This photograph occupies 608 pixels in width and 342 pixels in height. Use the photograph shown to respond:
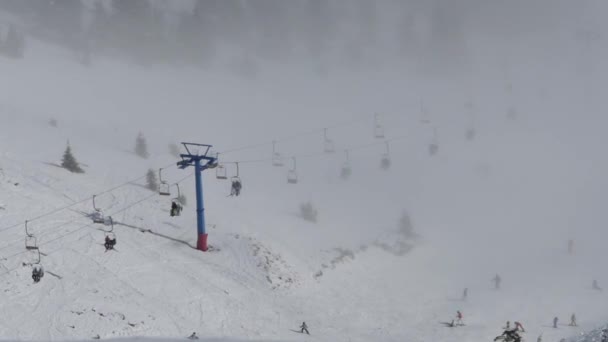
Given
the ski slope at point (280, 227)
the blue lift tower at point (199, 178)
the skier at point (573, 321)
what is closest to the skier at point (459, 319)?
the ski slope at point (280, 227)

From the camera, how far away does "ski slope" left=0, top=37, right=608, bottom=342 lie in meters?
26.7

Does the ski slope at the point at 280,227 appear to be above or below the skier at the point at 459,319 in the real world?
above

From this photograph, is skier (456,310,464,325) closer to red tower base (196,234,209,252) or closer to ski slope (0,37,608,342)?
ski slope (0,37,608,342)

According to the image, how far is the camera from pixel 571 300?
121 ft

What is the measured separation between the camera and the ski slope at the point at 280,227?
26.7 metres

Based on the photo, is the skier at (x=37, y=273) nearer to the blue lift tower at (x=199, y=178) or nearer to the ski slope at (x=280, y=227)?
the ski slope at (x=280, y=227)

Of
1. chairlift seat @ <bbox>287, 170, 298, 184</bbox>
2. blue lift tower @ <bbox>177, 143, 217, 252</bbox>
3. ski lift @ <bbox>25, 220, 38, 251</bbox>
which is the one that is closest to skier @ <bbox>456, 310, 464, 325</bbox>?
chairlift seat @ <bbox>287, 170, 298, 184</bbox>

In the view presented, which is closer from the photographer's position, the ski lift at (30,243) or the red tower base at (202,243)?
the ski lift at (30,243)

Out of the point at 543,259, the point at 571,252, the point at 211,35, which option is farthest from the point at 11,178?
the point at 211,35

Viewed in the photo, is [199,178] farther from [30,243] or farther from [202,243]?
[30,243]

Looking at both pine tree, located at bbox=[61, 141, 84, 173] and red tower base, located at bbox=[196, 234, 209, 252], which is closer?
red tower base, located at bbox=[196, 234, 209, 252]

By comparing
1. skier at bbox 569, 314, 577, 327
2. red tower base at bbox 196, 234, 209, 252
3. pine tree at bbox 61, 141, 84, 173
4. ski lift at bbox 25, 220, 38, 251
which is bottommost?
skier at bbox 569, 314, 577, 327

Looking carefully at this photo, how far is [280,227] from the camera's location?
47.3 metres

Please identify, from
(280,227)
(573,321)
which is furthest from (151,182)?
(573,321)
